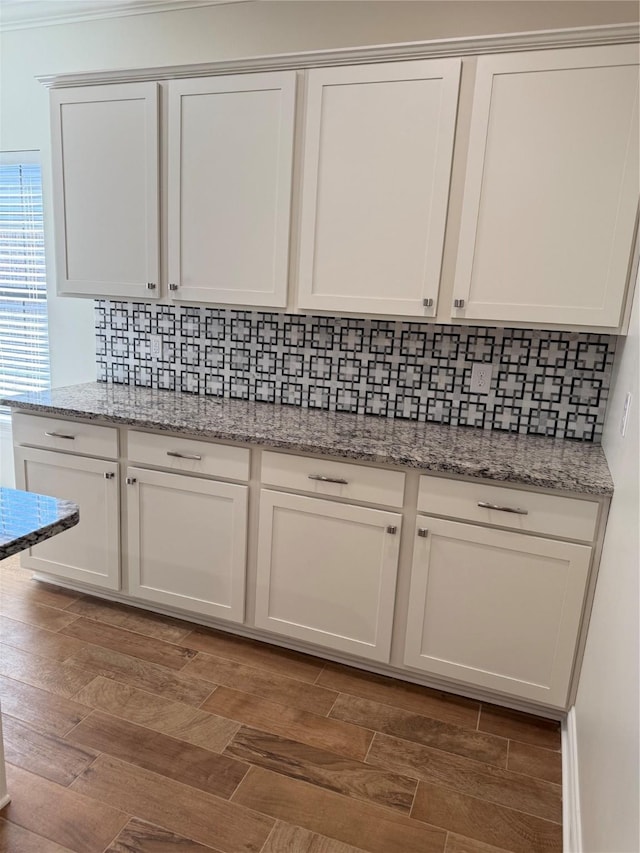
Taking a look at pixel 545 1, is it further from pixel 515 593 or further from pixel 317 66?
pixel 515 593

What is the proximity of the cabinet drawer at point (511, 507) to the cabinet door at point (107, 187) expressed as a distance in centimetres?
153

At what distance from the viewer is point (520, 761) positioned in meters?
1.90

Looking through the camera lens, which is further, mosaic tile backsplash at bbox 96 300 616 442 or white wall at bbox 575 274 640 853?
→ mosaic tile backsplash at bbox 96 300 616 442

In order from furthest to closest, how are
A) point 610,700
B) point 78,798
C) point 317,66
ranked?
point 317,66, point 78,798, point 610,700

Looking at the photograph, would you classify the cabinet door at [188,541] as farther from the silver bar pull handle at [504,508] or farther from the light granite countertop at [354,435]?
the silver bar pull handle at [504,508]

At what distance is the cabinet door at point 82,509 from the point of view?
2557mm

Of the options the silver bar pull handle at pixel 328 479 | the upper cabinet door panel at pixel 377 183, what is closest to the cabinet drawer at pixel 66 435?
the silver bar pull handle at pixel 328 479

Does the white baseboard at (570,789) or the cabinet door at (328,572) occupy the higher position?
the cabinet door at (328,572)

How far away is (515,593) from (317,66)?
2039 millimetres

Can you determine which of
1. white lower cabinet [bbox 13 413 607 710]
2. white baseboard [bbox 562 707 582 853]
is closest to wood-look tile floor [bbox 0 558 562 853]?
white baseboard [bbox 562 707 582 853]

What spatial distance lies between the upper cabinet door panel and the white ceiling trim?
3.29 feet

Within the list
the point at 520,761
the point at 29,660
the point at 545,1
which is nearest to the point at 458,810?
the point at 520,761

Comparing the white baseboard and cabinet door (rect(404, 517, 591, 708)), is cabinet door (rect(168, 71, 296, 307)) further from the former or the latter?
the white baseboard

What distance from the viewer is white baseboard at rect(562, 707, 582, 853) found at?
5.08ft
